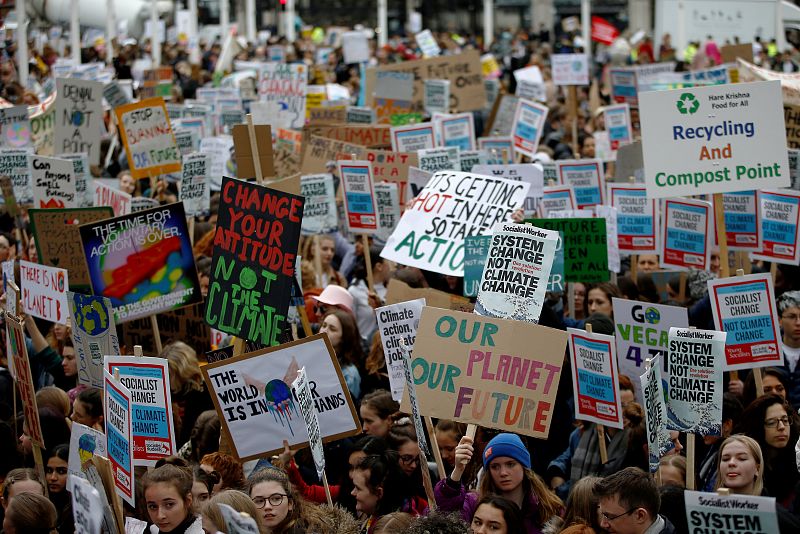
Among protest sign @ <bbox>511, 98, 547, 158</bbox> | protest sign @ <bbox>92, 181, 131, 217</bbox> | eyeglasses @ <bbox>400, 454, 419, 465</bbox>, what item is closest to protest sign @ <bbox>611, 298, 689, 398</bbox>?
eyeglasses @ <bbox>400, 454, 419, 465</bbox>

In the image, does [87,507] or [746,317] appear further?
[746,317]

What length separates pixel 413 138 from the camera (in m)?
14.6

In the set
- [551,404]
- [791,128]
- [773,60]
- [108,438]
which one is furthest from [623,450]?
[773,60]

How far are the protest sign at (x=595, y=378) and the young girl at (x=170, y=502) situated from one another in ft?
7.27

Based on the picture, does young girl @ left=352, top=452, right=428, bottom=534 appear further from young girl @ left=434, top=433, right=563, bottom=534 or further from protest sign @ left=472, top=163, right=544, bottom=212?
protest sign @ left=472, top=163, right=544, bottom=212

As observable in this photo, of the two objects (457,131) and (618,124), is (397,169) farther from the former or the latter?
(618,124)

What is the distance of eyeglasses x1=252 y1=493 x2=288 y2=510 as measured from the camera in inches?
245

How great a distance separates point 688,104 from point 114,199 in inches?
201

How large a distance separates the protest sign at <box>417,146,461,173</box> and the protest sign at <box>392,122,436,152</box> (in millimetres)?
1523

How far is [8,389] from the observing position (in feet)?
30.1

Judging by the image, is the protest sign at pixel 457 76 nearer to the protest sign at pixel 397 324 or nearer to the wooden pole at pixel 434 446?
the protest sign at pixel 397 324

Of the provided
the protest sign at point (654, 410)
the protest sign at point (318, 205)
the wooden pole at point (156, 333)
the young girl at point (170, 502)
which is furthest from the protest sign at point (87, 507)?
the protest sign at point (318, 205)

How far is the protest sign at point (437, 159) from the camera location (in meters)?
12.9

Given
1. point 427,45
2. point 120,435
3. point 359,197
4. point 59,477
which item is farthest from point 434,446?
point 427,45
